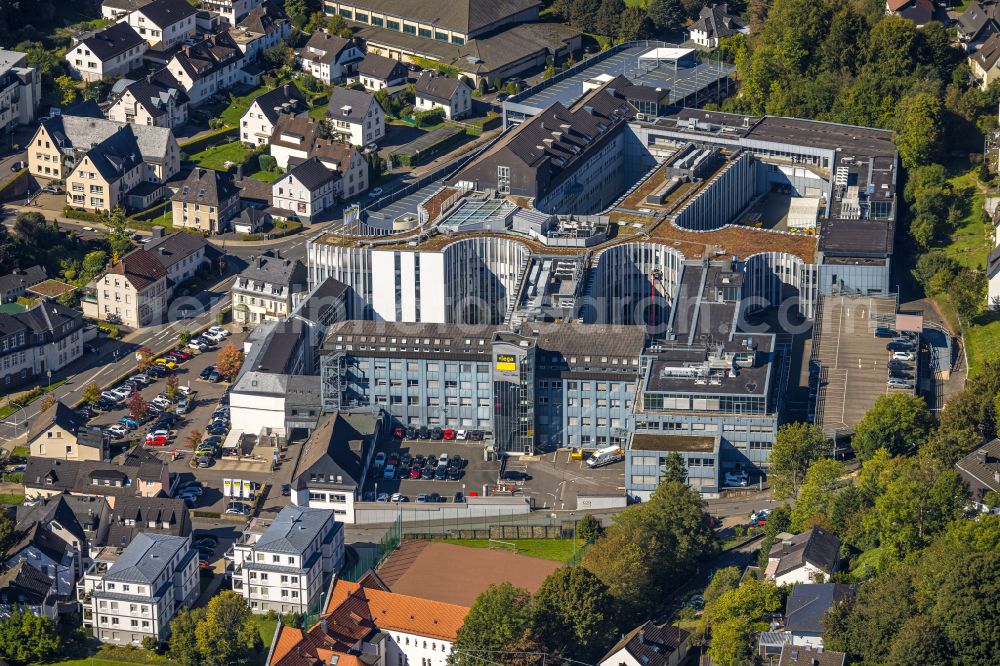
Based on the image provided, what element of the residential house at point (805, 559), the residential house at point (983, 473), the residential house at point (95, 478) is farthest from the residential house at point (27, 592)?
the residential house at point (983, 473)

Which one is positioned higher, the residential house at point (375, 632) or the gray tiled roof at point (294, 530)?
the gray tiled roof at point (294, 530)

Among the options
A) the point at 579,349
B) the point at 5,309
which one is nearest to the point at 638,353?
the point at 579,349

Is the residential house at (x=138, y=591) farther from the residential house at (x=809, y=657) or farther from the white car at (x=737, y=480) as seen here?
the residential house at (x=809, y=657)

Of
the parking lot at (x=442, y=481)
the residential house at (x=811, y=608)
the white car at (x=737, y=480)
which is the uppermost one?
the residential house at (x=811, y=608)

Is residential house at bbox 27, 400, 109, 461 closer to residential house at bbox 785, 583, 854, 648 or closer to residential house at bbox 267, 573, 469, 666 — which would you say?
residential house at bbox 267, 573, 469, 666

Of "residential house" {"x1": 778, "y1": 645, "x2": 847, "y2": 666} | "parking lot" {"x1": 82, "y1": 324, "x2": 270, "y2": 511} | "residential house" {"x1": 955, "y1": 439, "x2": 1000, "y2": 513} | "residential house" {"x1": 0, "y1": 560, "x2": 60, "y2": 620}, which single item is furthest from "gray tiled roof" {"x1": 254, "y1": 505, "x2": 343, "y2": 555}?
"residential house" {"x1": 955, "y1": 439, "x2": 1000, "y2": 513}

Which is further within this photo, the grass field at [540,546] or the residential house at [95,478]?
the residential house at [95,478]

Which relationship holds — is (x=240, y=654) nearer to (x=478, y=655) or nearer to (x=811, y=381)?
(x=478, y=655)
